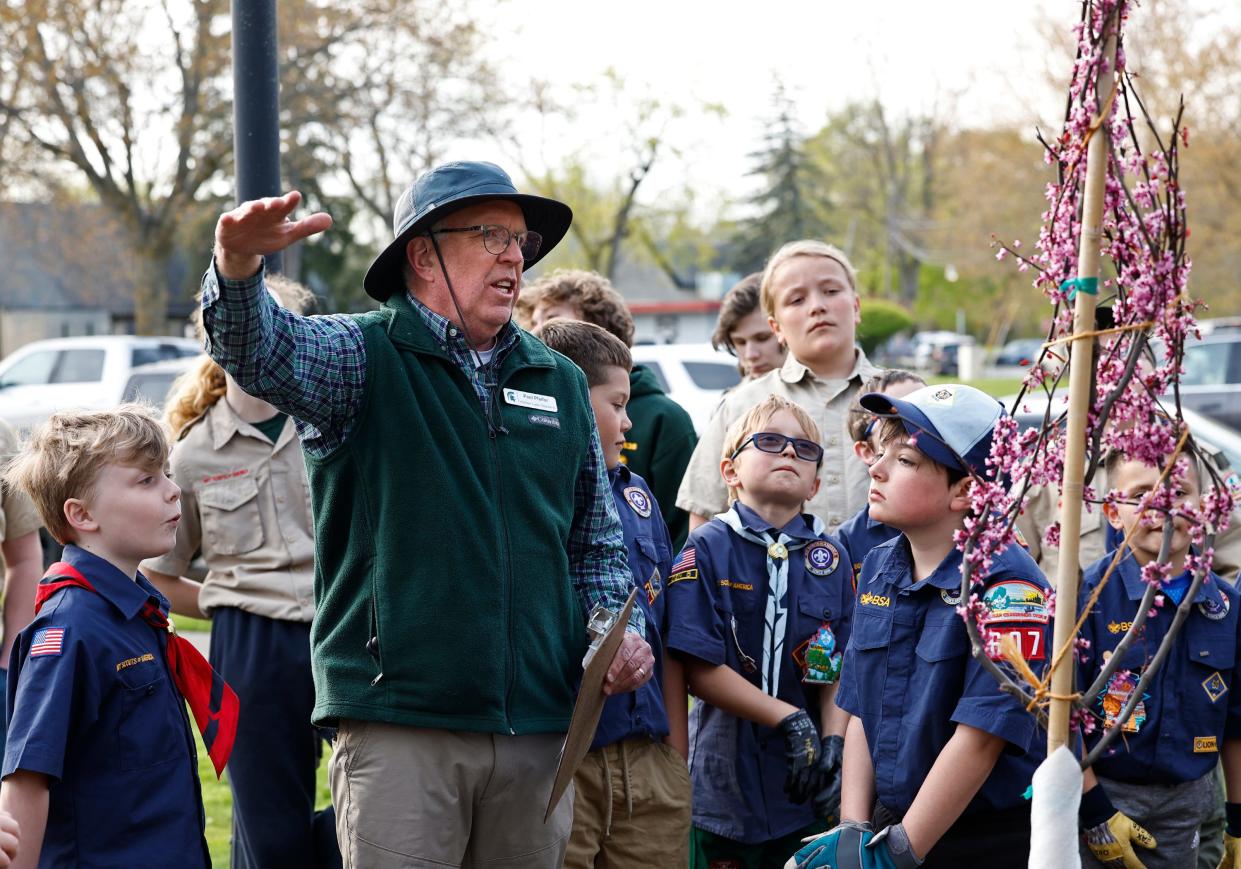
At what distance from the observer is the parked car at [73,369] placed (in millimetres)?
20000

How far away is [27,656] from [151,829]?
1.68 feet

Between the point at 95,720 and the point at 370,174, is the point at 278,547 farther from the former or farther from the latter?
the point at 370,174

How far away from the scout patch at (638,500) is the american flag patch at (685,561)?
0.57 feet

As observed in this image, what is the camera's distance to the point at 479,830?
9.87 ft

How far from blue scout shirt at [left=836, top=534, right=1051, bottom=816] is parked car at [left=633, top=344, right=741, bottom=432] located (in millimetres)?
11325

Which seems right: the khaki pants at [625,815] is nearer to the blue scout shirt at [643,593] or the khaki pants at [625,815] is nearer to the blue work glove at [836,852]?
the blue scout shirt at [643,593]

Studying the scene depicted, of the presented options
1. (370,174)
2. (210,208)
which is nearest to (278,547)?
(210,208)

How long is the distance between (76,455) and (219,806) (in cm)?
351

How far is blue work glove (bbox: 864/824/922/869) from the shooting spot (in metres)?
2.91

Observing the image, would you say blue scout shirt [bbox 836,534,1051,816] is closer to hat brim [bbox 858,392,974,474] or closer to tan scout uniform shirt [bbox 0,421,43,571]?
hat brim [bbox 858,392,974,474]

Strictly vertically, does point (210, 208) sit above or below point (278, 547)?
above

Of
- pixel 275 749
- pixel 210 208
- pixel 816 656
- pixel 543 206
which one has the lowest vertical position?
pixel 275 749

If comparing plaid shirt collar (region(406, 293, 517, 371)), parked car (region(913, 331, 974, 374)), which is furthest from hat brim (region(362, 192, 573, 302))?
parked car (region(913, 331, 974, 374))

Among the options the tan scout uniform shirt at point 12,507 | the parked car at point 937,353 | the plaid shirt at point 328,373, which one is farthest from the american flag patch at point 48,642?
the parked car at point 937,353
